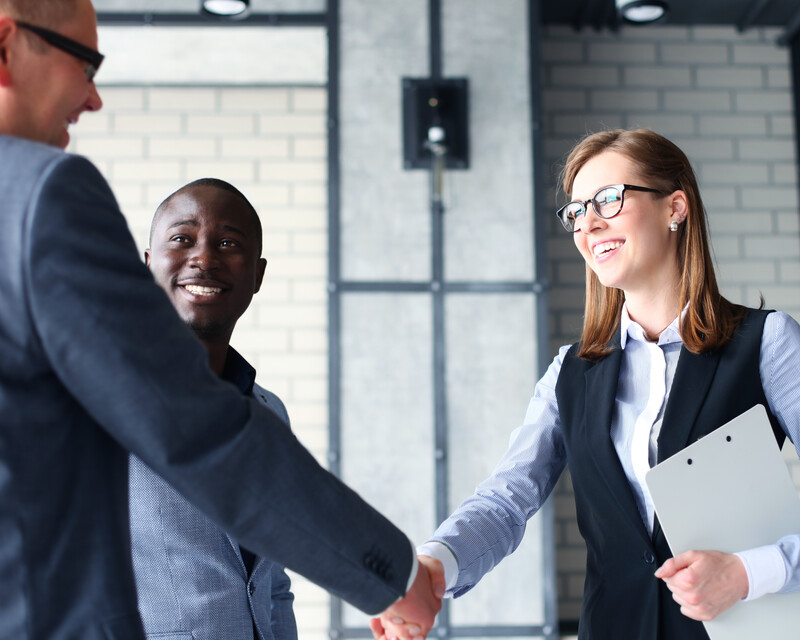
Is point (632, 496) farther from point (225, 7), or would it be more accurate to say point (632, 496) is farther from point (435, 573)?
point (225, 7)

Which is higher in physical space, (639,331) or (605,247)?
(605,247)

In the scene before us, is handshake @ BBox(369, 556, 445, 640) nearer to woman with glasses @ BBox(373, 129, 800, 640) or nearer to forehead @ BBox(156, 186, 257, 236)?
woman with glasses @ BBox(373, 129, 800, 640)

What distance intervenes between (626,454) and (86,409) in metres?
1.10

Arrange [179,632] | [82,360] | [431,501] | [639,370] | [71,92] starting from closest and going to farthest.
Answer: [82,360] < [71,92] < [179,632] < [639,370] < [431,501]

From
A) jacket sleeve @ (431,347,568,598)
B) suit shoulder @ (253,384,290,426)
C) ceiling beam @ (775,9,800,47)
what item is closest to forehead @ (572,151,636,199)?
jacket sleeve @ (431,347,568,598)

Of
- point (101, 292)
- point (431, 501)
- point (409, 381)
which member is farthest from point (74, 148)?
point (101, 292)

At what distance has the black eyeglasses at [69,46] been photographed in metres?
1.09

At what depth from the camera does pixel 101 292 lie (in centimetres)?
98

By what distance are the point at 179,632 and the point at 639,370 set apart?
1047mm

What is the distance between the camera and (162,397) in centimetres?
102

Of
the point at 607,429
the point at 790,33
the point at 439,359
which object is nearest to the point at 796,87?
the point at 790,33

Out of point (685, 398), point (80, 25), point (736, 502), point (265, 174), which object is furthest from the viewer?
point (265, 174)

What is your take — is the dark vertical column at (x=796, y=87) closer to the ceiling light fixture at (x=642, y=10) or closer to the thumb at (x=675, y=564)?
the ceiling light fixture at (x=642, y=10)

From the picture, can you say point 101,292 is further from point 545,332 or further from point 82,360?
point 545,332
